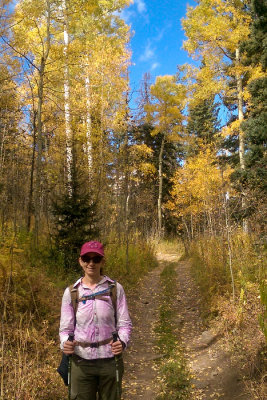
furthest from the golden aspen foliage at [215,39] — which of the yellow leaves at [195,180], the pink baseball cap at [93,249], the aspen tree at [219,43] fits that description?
the pink baseball cap at [93,249]

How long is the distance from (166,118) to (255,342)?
1907 cm

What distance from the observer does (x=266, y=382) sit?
12.0ft

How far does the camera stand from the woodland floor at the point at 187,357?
4.14 m

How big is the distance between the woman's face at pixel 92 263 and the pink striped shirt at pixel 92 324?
12 cm

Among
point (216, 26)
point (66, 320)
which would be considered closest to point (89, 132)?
point (216, 26)

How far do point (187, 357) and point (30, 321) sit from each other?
8.82 feet

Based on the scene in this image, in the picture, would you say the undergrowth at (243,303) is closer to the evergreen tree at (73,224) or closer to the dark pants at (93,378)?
the dark pants at (93,378)

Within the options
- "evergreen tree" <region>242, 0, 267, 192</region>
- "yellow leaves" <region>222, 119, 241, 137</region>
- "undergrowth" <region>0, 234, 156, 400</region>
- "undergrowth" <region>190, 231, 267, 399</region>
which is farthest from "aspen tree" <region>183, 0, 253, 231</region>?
"undergrowth" <region>0, 234, 156, 400</region>

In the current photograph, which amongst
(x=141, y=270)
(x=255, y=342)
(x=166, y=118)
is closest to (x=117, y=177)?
(x=141, y=270)

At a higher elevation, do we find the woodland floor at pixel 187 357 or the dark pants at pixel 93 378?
the dark pants at pixel 93 378

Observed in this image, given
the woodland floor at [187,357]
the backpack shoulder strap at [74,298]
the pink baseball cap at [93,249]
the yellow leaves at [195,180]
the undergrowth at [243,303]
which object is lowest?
the woodland floor at [187,357]

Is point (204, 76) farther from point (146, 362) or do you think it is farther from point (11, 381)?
point (11, 381)

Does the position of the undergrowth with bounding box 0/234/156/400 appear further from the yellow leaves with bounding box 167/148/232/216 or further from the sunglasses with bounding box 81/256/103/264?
the yellow leaves with bounding box 167/148/232/216

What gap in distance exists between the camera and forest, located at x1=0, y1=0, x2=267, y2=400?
14.6 ft
